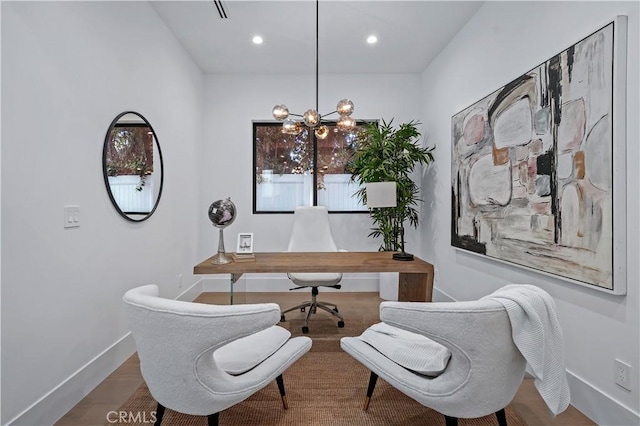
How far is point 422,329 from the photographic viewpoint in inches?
47.5

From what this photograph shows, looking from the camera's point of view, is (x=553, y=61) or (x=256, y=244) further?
(x=256, y=244)

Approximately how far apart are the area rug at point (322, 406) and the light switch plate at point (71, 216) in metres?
1.07

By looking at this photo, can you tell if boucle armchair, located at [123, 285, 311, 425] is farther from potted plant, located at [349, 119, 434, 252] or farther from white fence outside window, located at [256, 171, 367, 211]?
white fence outside window, located at [256, 171, 367, 211]

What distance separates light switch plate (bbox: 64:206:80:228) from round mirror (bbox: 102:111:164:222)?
33cm

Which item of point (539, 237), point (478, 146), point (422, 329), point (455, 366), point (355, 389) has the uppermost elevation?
point (478, 146)

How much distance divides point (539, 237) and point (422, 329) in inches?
51.5

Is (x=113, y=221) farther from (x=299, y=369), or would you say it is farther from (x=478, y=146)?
(x=478, y=146)

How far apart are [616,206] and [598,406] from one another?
42.0 inches

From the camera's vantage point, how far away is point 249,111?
4.05 m

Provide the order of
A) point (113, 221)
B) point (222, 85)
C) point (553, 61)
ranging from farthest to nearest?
point (222, 85) → point (113, 221) → point (553, 61)

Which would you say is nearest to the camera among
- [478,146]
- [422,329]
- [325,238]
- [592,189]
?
[422,329]

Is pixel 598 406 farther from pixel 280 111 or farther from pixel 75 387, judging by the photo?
pixel 75 387

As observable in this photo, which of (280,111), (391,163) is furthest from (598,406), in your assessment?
(280,111)

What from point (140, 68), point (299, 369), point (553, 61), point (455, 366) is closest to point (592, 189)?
point (553, 61)
